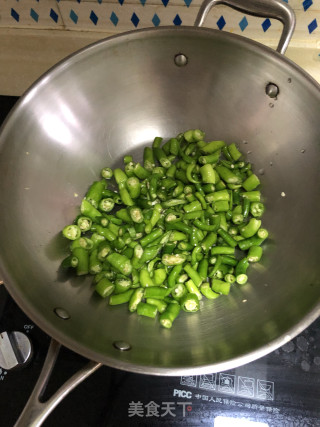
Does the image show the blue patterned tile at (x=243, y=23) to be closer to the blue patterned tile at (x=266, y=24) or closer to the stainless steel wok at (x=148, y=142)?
the blue patterned tile at (x=266, y=24)

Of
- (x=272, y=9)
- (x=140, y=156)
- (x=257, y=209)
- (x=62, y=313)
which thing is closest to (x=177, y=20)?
(x=272, y=9)

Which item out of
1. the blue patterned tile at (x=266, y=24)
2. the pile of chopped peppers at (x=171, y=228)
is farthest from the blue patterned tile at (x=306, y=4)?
the pile of chopped peppers at (x=171, y=228)

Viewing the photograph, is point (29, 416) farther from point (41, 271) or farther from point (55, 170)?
point (55, 170)

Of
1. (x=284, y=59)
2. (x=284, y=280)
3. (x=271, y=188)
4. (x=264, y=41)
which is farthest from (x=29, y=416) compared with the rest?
(x=264, y=41)

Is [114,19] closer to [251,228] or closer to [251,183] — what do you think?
[251,183]

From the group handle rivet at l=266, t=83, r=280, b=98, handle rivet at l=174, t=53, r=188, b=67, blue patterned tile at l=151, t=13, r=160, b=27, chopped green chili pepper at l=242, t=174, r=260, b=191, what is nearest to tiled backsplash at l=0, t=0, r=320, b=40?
blue patterned tile at l=151, t=13, r=160, b=27
